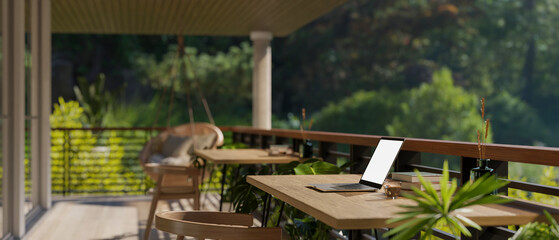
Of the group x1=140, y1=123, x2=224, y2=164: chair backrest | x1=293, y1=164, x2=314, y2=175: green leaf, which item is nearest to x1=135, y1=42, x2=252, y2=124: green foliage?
x1=140, y1=123, x2=224, y2=164: chair backrest

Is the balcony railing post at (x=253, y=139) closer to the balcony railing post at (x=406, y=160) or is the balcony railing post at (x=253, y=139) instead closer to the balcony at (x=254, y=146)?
the balcony at (x=254, y=146)

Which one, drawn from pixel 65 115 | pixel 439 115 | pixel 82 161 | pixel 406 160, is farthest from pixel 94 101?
pixel 439 115

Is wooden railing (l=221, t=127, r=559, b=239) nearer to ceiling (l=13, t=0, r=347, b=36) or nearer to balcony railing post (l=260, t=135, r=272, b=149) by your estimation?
balcony railing post (l=260, t=135, r=272, b=149)

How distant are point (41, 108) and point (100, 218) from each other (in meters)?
1.10

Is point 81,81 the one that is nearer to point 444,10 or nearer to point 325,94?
point 325,94

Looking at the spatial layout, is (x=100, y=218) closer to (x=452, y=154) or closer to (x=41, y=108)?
(x=41, y=108)

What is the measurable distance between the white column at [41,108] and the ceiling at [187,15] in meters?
0.39

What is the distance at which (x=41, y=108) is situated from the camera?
5.44 m

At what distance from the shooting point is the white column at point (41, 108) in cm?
523

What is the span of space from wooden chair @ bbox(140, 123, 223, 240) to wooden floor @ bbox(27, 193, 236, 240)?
0.85 ft

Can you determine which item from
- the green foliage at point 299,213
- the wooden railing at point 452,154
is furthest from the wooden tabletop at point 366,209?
the green foliage at point 299,213

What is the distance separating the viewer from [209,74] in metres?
17.7

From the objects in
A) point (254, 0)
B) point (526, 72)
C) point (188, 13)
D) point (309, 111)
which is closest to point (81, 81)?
point (188, 13)

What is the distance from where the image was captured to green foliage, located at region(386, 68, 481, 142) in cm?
1755
